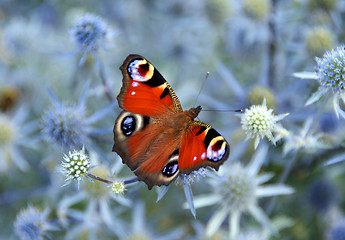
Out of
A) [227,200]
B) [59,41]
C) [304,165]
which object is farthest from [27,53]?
[304,165]

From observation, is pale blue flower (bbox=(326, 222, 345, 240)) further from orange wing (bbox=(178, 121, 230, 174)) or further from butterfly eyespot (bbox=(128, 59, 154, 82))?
butterfly eyespot (bbox=(128, 59, 154, 82))

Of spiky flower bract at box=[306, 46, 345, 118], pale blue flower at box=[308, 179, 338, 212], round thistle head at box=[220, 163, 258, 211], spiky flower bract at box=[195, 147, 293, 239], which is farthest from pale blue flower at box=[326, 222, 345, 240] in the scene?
spiky flower bract at box=[306, 46, 345, 118]

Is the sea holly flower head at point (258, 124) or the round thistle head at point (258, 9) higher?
the round thistle head at point (258, 9)

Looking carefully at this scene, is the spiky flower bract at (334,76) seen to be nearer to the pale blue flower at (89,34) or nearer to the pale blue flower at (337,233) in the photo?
the pale blue flower at (337,233)

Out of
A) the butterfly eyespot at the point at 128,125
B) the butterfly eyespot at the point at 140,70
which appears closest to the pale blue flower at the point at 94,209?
the butterfly eyespot at the point at 128,125

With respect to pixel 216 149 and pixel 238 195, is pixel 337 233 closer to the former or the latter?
pixel 238 195

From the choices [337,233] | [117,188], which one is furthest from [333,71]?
[117,188]

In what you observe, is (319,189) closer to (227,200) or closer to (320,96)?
(227,200)
